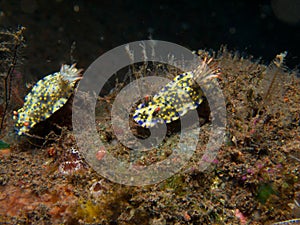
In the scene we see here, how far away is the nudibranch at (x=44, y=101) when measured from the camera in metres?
3.90

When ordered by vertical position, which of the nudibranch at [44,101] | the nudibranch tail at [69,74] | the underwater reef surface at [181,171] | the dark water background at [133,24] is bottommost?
the underwater reef surface at [181,171]

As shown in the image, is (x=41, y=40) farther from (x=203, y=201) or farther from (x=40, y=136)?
(x=203, y=201)

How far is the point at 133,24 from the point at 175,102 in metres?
5.34

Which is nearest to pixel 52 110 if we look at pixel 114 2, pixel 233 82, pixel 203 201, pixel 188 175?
pixel 188 175

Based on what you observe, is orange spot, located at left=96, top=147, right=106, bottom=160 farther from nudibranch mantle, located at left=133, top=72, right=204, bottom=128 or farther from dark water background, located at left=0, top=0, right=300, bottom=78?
dark water background, located at left=0, top=0, right=300, bottom=78

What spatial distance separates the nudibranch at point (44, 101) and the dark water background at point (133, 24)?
3.50 m

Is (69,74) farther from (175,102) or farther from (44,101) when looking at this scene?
(175,102)

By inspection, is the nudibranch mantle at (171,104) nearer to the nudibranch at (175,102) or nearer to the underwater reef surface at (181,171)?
the nudibranch at (175,102)

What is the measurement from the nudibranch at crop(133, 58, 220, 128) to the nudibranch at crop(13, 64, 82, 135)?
4.17ft

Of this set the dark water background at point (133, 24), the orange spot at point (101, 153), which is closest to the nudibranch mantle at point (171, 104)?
the orange spot at point (101, 153)

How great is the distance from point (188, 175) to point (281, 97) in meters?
2.02

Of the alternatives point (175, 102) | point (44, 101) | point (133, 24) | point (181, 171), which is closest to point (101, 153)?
point (181, 171)

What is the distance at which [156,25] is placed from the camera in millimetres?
8242

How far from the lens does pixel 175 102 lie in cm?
337
